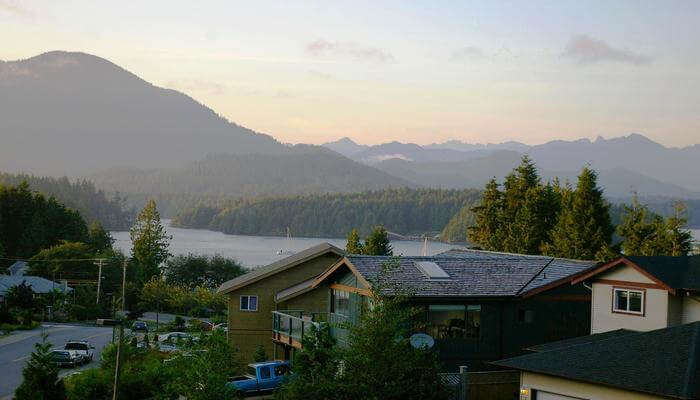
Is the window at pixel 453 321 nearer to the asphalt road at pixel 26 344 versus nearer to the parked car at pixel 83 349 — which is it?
the asphalt road at pixel 26 344

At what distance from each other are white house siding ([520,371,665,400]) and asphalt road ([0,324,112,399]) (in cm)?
2079

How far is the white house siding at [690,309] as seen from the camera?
2616 centimetres

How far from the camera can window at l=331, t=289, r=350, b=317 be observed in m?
32.0

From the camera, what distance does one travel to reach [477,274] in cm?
3073

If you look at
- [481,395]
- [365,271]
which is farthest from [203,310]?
[481,395]

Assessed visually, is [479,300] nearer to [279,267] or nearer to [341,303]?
[341,303]

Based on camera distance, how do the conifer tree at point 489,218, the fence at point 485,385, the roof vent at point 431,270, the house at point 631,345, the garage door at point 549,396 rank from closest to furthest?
the house at point 631,345 < the garage door at point 549,396 < the fence at point 485,385 < the roof vent at point 431,270 < the conifer tree at point 489,218

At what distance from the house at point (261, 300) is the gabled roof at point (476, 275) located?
6.35m

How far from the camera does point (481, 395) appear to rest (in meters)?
25.3

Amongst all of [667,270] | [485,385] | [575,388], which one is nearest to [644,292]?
[667,270]

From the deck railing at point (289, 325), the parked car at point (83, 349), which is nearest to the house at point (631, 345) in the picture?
the deck railing at point (289, 325)

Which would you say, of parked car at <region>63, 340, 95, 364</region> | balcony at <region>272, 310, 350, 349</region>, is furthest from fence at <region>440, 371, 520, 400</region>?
parked car at <region>63, 340, 95, 364</region>

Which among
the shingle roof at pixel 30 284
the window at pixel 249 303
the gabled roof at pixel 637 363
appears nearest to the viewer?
the gabled roof at pixel 637 363

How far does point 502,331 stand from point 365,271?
5095mm
